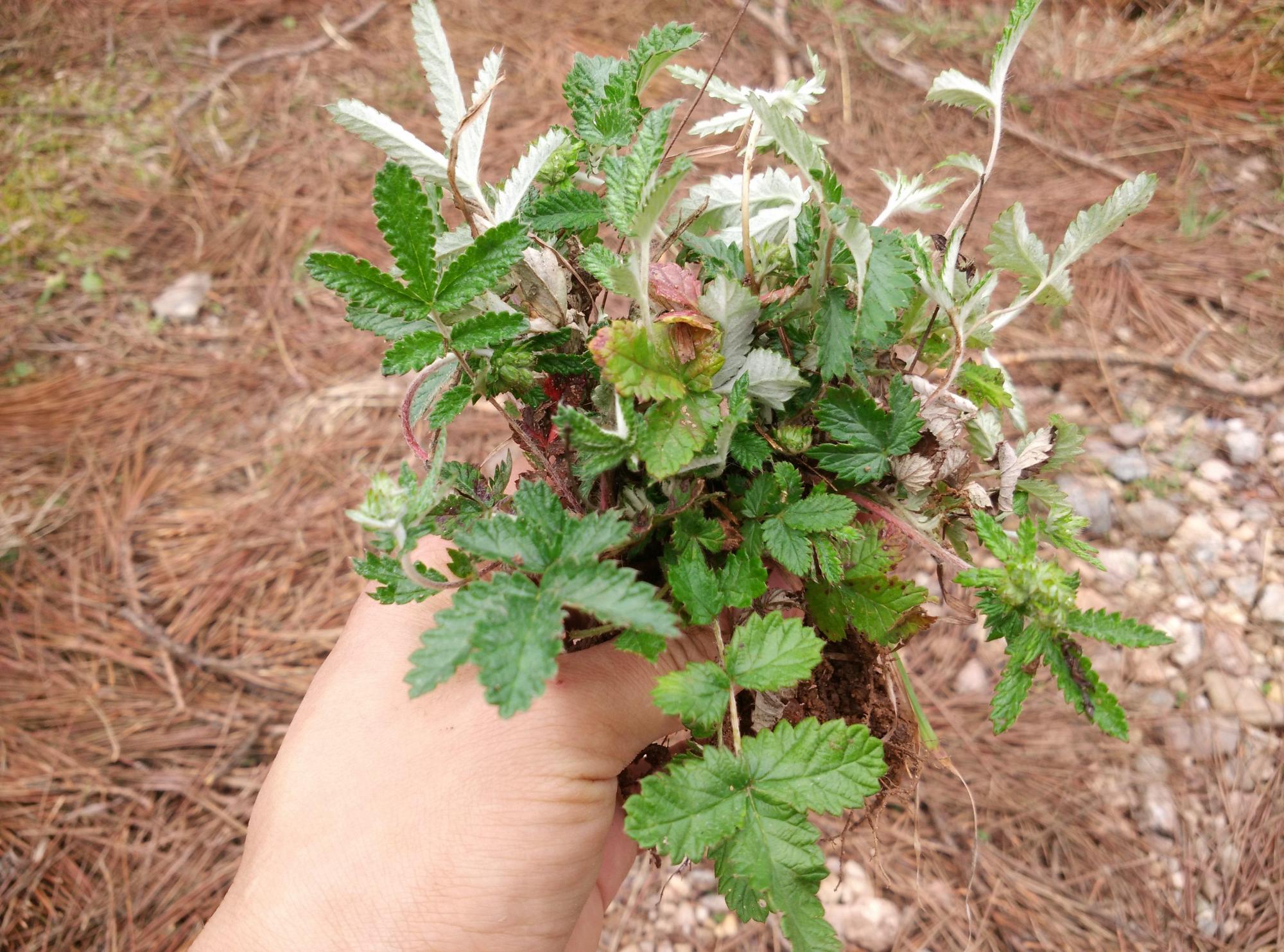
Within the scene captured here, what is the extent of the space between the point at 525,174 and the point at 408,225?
0.22 meters

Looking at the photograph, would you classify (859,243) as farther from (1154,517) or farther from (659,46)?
(1154,517)

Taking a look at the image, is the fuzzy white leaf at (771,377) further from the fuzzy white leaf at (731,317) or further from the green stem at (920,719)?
the green stem at (920,719)

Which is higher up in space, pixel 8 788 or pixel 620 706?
pixel 620 706

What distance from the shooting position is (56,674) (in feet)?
8.43

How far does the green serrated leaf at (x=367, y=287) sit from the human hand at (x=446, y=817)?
1.76ft

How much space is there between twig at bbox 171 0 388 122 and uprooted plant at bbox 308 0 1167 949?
369 cm

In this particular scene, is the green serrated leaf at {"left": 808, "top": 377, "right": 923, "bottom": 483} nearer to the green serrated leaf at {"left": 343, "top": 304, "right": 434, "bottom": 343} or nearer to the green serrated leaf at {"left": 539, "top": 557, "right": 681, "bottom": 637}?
the green serrated leaf at {"left": 539, "top": 557, "right": 681, "bottom": 637}

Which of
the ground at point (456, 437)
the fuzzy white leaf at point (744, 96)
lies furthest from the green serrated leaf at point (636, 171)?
the ground at point (456, 437)

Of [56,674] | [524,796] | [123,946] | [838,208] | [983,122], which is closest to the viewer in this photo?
[838,208]

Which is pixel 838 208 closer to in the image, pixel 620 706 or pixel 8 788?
pixel 620 706

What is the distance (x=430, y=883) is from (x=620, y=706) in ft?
1.28

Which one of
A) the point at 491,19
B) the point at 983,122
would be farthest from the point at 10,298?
the point at 983,122

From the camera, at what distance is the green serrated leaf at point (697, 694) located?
3.17 ft

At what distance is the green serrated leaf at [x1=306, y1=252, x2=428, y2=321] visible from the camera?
92cm
